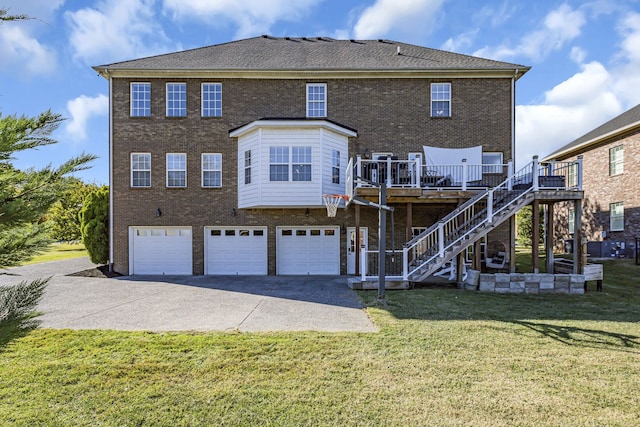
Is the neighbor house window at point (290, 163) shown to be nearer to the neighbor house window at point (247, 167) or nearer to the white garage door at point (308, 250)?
the neighbor house window at point (247, 167)

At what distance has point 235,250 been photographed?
14.2m

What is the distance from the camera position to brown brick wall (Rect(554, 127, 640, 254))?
57.9 ft

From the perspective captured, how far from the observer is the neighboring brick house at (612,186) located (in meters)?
17.7

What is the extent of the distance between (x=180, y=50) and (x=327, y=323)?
14730 mm

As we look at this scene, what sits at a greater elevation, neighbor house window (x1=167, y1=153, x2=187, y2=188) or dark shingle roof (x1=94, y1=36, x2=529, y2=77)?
dark shingle roof (x1=94, y1=36, x2=529, y2=77)

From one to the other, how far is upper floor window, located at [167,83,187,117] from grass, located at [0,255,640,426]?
10.5 metres

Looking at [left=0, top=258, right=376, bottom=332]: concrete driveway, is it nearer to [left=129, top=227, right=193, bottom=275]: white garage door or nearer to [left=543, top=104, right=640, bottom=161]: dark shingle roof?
[left=129, top=227, right=193, bottom=275]: white garage door

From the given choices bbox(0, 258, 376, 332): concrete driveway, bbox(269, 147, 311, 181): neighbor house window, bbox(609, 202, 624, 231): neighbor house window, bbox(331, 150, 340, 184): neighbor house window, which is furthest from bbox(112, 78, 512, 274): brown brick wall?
bbox(609, 202, 624, 231): neighbor house window

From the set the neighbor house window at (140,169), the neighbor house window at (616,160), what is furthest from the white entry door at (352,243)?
the neighbor house window at (616,160)

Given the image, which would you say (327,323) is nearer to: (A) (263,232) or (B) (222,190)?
(A) (263,232)

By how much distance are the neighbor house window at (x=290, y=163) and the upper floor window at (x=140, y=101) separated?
5.91 m

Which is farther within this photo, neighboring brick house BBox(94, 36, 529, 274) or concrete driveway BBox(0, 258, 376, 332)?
neighboring brick house BBox(94, 36, 529, 274)

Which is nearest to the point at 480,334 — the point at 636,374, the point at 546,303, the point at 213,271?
A: the point at 636,374

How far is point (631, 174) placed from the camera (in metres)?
17.9
